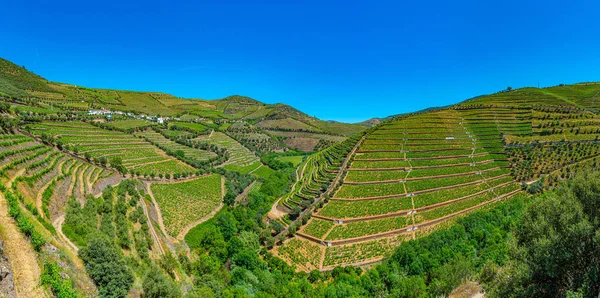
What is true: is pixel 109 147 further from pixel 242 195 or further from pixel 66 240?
pixel 66 240

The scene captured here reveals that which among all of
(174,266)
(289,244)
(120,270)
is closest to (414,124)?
(289,244)

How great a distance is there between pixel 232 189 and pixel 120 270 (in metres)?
48.7

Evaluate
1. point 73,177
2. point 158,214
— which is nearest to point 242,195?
point 158,214

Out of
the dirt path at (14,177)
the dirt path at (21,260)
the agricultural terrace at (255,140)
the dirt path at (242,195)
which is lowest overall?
the dirt path at (242,195)

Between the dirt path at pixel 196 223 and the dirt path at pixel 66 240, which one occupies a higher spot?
the dirt path at pixel 66 240

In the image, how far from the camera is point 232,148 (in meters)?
120

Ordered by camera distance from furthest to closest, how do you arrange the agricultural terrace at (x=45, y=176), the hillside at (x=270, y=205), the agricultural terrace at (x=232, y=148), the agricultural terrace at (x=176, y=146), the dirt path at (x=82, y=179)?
1. the agricultural terrace at (x=232, y=148)
2. the agricultural terrace at (x=176, y=146)
3. the dirt path at (x=82, y=179)
4. the agricultural terrace at (x=45, y=176)
5. the hillside at (x=270, y=205)

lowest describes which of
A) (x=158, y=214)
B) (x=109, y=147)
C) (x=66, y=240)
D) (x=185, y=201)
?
(x=158, y=214)

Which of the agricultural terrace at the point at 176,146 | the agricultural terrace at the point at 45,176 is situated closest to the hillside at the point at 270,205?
the agricultural terrace at the point at 45,176

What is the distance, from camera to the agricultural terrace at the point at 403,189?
51.8 metres

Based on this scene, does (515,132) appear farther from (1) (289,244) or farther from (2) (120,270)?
(2) (120,270)

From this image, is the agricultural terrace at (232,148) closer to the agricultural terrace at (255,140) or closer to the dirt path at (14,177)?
the agricultural terrace at (255,140)

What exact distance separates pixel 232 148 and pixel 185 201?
2678 inches

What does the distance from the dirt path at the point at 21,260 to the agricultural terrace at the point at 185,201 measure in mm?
25829
